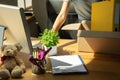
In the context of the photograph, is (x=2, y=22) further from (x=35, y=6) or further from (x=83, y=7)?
(x=35, y=6)

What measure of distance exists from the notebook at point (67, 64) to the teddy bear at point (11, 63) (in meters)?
0.20

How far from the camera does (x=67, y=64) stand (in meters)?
1.63

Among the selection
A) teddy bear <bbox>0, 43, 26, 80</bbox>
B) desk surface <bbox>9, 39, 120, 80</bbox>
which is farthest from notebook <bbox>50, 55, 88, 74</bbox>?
teddy bear <bbox>0, 43, 26, 80</bbox>

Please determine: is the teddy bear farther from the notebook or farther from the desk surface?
the notebook

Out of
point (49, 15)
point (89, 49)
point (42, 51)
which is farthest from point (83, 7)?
point (42, 51)

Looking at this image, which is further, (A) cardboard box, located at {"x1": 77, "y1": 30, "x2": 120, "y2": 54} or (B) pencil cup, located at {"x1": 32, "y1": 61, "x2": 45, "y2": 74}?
(A) cardboard box, located at {"x1": 77, "y1": 30, "x2": 120, "y2": 54}

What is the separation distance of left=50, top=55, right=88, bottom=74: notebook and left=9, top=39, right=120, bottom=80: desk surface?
0.03m

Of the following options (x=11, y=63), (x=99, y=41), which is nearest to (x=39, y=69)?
(x=11, y=63)

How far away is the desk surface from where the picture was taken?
1.47 meters

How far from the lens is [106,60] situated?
1.75 meters

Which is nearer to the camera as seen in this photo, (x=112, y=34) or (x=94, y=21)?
(x=112, y=34)

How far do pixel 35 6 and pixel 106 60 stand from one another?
1414 millimetres

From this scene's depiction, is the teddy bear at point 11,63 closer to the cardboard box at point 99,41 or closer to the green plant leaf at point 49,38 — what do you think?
the green plant leaf at point 49,38

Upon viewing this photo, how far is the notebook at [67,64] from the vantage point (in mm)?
1535
